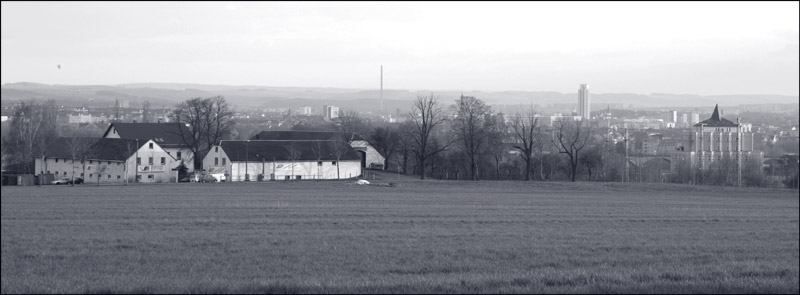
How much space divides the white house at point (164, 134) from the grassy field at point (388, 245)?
3263 centimetres

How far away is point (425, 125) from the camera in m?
60.7

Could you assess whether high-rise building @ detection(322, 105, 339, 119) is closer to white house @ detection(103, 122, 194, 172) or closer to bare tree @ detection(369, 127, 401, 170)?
bare tree @ detection(369, 127, 401, 170)

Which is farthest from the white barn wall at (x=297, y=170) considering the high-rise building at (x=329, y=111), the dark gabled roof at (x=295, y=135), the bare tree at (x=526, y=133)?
the high-rise building at (x=329, y=111)

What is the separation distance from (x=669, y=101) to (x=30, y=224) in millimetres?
41140

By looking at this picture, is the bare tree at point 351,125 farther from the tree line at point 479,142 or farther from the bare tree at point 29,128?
the bare tree at point 29,128

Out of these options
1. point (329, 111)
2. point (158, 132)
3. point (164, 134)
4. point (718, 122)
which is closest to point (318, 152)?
point (164, 134)

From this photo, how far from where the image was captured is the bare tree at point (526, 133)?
2353 inches

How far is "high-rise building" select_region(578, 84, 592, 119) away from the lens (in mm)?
77375

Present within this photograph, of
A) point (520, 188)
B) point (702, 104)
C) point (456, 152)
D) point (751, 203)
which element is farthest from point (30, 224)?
point (456, 152)

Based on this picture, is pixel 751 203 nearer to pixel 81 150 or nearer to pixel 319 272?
pixel 319 272

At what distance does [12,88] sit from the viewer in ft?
35.0

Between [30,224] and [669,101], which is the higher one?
[669,101]

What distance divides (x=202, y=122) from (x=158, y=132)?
6.39m

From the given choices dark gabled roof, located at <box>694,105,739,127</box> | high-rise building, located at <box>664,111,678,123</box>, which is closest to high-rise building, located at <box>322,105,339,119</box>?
high-rise building, located at <box>664,111,678,123</box>
